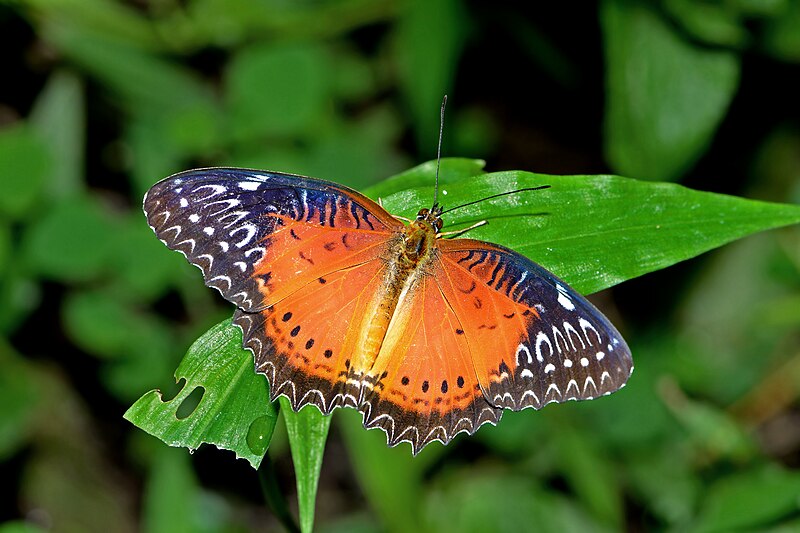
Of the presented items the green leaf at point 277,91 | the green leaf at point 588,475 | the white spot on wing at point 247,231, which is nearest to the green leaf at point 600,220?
the white spot on wing at point 247,231

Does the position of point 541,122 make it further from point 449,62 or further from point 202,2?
point 202,2

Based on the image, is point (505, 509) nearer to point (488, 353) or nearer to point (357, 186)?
point (357, 186)

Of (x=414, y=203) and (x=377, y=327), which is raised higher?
(x=414, y=203)

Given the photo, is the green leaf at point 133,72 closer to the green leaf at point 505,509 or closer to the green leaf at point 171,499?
the green leaf at point 171,499

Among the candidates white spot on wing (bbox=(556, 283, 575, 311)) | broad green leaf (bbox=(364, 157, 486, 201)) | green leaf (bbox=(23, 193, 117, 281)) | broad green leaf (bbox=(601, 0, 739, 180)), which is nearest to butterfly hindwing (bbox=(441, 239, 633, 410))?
white spot on wing (bbox=(556, 283, 575, 311))

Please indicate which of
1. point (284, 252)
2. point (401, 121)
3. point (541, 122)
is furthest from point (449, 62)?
point (284, 252)

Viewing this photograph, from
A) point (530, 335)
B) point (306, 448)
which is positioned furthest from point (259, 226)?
point (530, 335)
